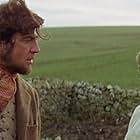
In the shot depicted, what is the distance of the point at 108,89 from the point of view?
576 inches

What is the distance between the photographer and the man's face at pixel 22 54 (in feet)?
17.1

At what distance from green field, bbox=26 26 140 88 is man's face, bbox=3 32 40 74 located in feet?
43.1

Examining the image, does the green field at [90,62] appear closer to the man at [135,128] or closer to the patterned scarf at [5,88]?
the man at [135,128]

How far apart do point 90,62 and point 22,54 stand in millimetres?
25482

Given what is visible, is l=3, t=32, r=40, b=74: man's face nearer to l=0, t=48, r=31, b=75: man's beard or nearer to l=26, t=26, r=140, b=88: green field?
l=0, t=48, r=31, b=75: man's beard

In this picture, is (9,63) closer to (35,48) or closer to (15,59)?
(15,59)

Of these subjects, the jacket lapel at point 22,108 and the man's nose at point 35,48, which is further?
the jacket lapel at point 22,108

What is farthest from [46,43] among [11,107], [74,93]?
[11,107]

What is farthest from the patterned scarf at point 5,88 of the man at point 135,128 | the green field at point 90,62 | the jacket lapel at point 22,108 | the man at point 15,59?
the green field at point 90,62

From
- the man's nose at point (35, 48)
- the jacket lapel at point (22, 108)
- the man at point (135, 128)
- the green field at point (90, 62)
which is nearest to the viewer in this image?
the man's nose at point (35, 48)

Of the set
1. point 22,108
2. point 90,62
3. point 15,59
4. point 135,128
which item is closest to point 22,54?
point 15,59

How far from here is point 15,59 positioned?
17.3ft

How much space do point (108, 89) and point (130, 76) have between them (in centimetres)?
1003

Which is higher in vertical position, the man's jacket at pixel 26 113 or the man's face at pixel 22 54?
the man's face at pixel 22 54
